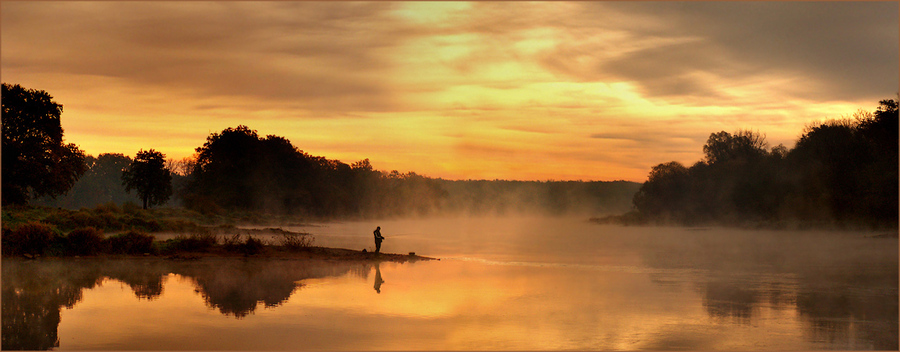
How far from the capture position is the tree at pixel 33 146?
48781mm

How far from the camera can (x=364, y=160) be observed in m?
147

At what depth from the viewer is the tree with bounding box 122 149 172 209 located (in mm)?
72875

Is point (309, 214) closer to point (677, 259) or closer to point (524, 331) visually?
point (677, 259)

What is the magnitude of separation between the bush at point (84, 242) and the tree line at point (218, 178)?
2078cm

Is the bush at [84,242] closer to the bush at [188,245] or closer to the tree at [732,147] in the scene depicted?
the bush at [188,245]

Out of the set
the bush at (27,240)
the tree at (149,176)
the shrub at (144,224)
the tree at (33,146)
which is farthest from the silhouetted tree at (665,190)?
the bush at (27,240)

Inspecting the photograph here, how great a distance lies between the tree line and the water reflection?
26.0m

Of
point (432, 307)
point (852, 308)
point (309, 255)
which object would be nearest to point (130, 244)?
point (309, 255)

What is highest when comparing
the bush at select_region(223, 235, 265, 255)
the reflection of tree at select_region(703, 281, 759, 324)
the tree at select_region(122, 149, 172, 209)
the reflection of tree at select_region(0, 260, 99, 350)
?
the tree at select_region(122, 149, 172, 209)

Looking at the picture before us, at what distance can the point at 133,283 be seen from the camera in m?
21.5

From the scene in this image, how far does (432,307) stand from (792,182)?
247 feet

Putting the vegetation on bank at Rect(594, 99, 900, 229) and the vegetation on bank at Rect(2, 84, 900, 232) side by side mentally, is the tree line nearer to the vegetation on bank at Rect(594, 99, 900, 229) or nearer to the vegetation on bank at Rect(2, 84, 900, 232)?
the vegetation on bank at Rect(2, 84, 900, 232)

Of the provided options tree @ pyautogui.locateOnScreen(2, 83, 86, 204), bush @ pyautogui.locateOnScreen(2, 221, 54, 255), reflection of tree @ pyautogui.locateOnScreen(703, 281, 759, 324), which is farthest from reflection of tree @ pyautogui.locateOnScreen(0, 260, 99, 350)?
tree @ pyautogui.locateOnScreen(2, 83, 86, 204)

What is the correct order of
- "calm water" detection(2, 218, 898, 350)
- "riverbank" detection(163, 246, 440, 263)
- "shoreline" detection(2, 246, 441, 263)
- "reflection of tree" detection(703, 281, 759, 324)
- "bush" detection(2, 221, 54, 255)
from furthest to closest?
1. "riverbank" detection(163, 246, 440, 263)
2. "shoreline" detection(2, 246, 441, 263)
3. "bush" detection(2, 221, 54, 255)
4. "reflection of tree" detection(703, 281, 759, 324)
5. "calm water" detection(2, 218, 898, 350)
